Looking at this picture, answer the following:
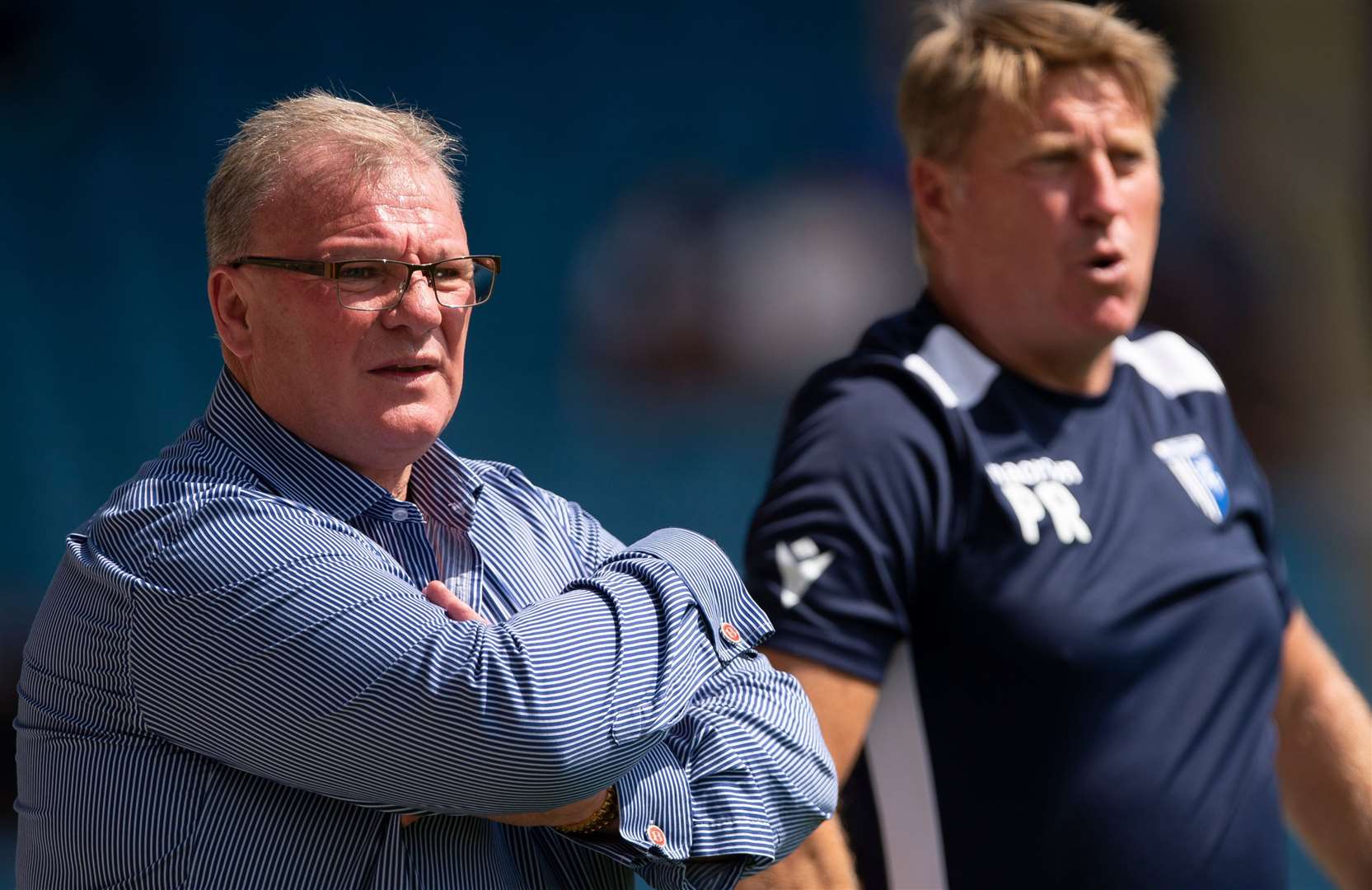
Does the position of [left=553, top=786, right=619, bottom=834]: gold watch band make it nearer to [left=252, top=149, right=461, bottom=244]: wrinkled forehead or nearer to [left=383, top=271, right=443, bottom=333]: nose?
[left=383, top=271, right=443, bottom=333]: nose

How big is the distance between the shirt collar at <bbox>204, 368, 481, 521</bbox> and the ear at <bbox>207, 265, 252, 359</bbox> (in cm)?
4

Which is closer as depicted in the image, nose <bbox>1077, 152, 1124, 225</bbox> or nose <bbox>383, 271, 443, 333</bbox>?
nose <bbox>383, 271, 443, 333</bbox>

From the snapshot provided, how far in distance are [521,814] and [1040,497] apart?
111cm

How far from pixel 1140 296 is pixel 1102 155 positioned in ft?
0.76

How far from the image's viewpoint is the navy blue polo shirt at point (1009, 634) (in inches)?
87.3

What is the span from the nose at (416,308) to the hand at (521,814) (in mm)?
276

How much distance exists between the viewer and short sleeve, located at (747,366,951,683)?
2184mm

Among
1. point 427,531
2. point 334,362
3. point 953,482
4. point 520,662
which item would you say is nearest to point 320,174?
point 334,362

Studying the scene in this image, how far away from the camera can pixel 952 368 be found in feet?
7.93

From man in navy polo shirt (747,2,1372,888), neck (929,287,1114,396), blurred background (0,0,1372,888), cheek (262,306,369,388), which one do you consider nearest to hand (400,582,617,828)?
cheek (262,306,369,388)

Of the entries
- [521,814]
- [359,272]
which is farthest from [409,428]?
[521,814]

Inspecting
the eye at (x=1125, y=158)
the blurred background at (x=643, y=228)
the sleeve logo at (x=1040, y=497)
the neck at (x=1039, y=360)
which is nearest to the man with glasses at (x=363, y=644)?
the sleeve logo at (x=1040, y=497)

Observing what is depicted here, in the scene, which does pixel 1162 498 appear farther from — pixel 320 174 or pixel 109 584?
pixel 109 584

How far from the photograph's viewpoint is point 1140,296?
8.30 ft
